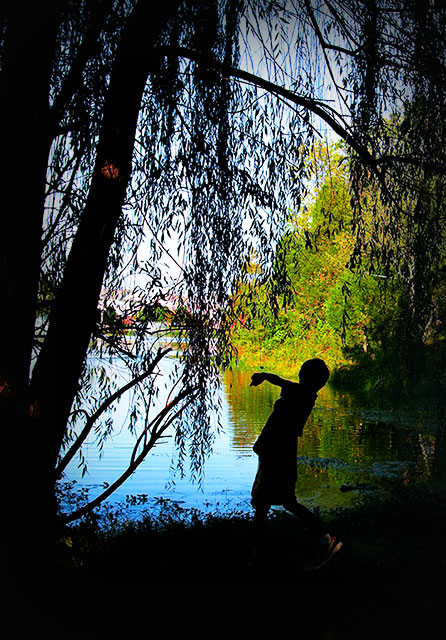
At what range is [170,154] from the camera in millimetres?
4625

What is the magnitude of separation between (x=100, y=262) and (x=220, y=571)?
2366 millimetres

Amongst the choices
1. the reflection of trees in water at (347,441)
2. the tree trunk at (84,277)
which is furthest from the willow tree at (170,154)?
the reflection of trees in water at (347,441)

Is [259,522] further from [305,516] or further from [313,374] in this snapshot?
[313,374]

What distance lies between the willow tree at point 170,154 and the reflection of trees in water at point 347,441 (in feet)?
14.3

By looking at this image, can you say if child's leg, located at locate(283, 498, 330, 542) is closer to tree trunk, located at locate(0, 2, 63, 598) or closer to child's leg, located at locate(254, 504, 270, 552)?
child's leg, located at locate(254, 504, 270, 552)

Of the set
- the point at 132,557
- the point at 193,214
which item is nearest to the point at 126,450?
the point at 132,557

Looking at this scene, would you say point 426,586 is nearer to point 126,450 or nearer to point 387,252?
point 387,252

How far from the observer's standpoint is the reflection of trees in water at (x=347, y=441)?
11.1 metres

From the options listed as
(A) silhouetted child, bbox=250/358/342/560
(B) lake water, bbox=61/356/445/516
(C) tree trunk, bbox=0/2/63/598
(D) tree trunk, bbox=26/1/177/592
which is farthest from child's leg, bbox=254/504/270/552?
(B) lake water, bbox=61/356/445/516

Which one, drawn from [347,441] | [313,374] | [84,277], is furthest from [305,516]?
[347,441]

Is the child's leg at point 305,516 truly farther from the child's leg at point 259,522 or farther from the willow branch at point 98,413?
the willow branch at point 98,413

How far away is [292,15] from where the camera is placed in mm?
4648

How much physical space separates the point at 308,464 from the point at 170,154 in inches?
319

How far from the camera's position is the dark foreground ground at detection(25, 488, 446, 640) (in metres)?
3.47
